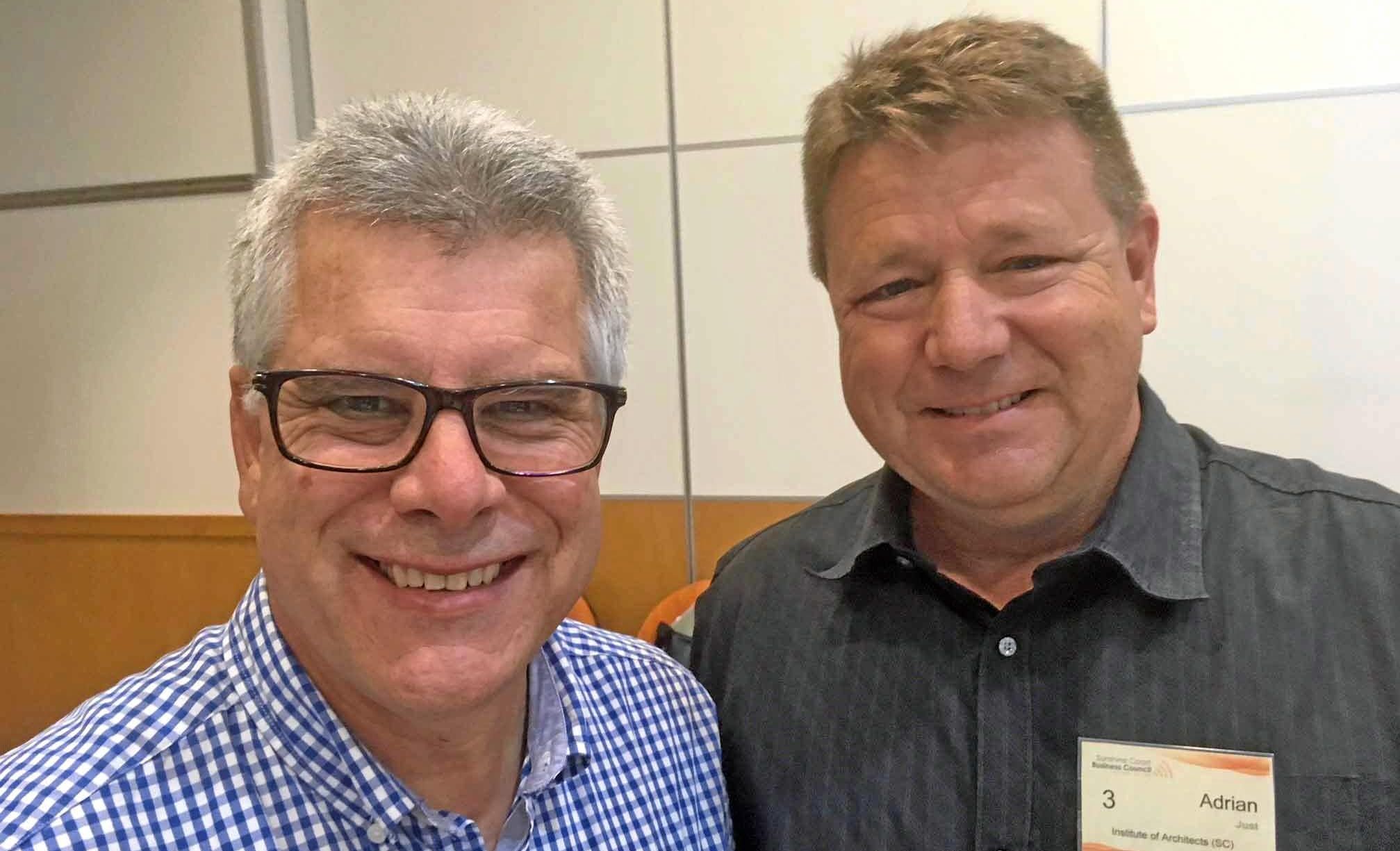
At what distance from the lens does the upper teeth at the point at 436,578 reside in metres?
1.03

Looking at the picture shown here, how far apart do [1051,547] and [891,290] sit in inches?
17.6

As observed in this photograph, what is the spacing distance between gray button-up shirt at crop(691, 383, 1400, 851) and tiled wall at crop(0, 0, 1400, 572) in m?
1.45

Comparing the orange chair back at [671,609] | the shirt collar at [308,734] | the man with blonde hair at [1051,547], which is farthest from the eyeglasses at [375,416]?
the orange chair back at [671,609]

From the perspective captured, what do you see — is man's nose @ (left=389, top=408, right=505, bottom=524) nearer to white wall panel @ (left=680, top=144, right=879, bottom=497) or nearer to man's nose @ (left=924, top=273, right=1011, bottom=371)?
man's nose @ (left=924, top=273, right=1011, bottom=371)

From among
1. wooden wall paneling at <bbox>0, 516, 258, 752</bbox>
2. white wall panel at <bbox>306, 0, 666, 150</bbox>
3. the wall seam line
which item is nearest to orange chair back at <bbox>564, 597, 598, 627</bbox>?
the wall seam line

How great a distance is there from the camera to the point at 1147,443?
131 cm

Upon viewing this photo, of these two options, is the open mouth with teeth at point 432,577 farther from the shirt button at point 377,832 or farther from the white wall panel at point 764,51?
the white wall panel at point 764,51

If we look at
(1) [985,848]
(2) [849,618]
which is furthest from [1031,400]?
(1) [985,848]

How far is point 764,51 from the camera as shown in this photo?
2.79m

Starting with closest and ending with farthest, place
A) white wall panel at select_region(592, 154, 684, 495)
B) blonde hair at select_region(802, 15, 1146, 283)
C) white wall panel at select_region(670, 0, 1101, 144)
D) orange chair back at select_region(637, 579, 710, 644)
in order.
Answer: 1. blonde hair at select_region(802, 15, 1146, 283)
2. white wall panel at select_region(670, 0, 1101, 144)
3. orange chair back at select_region(637, 579, 710, 644)
4. white wall panel at select_region(592, 154, 684, 495)

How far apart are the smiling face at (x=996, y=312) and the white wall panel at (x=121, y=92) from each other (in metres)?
2.70

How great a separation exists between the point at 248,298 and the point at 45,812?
58 cm

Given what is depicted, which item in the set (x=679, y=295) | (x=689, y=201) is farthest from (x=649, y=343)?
(x=689, y=201)

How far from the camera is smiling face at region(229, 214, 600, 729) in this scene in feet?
3.18
